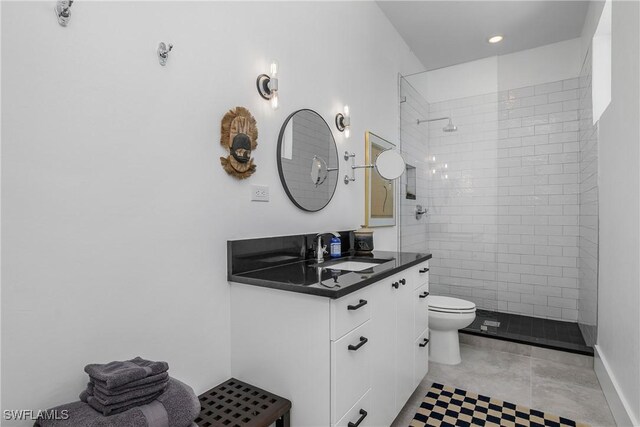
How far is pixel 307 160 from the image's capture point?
2090 millimetres

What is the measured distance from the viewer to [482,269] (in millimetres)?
3537

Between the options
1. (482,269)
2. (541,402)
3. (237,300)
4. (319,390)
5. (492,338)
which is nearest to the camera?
(319,390)

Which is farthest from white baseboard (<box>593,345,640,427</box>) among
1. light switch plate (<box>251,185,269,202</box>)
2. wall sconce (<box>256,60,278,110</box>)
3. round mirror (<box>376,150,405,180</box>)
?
wall sconce (<box>256,60,278,110</box>)

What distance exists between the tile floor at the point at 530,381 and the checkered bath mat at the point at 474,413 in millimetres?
59

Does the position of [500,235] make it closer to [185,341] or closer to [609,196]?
[609,196]

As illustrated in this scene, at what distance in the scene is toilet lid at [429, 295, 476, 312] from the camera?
2.59 metres

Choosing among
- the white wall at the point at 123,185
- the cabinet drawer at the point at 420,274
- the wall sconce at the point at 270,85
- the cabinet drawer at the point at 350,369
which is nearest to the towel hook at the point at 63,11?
the white wall at the point at 123,185

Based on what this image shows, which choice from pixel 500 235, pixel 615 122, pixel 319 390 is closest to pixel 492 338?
pixel 500 235

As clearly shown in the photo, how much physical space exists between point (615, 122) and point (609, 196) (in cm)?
47

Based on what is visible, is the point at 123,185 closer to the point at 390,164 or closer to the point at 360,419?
the point at 360,419

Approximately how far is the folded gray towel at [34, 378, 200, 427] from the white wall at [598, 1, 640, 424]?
1.91 metres

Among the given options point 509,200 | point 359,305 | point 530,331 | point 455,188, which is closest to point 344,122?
point 359,305

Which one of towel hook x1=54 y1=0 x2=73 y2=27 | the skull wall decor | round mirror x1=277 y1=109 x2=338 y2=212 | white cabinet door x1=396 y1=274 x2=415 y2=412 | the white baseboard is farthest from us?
round mirror x1=277 y1=109 x2=338 y2=212

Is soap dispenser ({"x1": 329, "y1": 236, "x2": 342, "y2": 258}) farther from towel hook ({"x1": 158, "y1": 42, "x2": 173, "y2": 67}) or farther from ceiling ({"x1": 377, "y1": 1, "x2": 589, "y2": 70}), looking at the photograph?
ceiling ({"x1": 377, "y1": 1, "x2": 589, "y2": 70})
